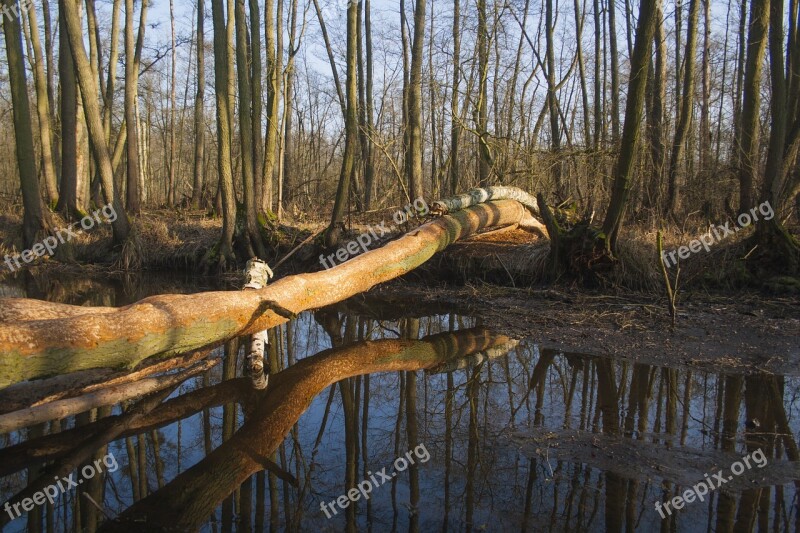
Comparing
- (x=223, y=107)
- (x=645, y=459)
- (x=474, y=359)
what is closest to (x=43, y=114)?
(x=223, y=107)

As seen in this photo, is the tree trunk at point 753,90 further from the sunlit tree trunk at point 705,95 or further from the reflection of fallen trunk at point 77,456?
the reflection of fallen trunk at point 77,456

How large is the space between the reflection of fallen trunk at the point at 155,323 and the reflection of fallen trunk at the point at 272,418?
674 mm

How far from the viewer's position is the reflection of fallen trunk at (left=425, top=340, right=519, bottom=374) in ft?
18.4

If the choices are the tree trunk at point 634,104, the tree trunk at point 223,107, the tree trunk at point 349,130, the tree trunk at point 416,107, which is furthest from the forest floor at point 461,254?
the tree trunk at point 416,107

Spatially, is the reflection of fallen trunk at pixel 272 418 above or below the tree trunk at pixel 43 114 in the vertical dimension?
below

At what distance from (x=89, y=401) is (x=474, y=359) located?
351 cm

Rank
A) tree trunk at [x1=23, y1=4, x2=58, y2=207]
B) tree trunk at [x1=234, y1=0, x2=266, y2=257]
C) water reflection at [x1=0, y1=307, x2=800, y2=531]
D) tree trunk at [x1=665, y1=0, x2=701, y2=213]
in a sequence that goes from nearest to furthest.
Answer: water reflection at [x1=0, y1=307, x2=800, y2=531] < tree trunk at [x1=234, y1=0, x2=266, y2=257] < tree trunk at [x1=665, y1=0, x2=701, y2=213] < tree trunk at [x1=23, y1=4, x2=58, y2=207]

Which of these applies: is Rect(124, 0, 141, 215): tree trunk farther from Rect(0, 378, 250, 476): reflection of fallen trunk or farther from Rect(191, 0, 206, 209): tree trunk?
Rect(0, 378, 250, 476): reflection of fallen trunk

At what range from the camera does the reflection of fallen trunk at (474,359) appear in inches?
221

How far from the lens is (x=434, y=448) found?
152 inches

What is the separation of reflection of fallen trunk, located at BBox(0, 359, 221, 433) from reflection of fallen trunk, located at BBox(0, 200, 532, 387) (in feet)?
0.88

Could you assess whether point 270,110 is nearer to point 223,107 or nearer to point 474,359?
point 223,107

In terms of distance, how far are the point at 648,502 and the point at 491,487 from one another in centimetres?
85

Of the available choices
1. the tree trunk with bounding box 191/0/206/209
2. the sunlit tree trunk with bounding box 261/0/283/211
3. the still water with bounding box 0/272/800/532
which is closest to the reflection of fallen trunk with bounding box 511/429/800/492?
the still water with bounding box 0/272/800/532
